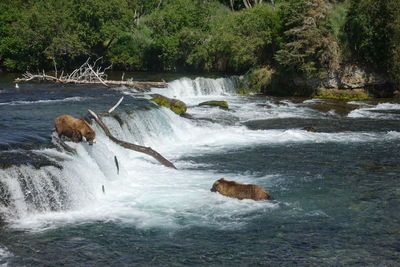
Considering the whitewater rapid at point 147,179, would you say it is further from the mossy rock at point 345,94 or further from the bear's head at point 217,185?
the mossy rock at point 345,94

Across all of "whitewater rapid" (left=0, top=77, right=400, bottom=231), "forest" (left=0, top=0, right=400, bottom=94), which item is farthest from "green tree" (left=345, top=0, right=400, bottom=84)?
"whitewater rapid" (left=0, top=77, right=400, bottom=231)

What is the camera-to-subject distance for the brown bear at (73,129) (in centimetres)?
1502

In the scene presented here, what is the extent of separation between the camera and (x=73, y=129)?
49.5 ft

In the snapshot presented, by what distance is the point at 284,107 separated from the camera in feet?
95.3

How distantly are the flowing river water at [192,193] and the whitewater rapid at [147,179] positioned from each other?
41mm

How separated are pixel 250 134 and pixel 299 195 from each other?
8.37 metres

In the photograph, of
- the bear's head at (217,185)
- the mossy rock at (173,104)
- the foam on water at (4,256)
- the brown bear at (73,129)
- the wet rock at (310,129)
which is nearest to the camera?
the foam on water at (4,256)

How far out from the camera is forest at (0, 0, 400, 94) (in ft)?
106

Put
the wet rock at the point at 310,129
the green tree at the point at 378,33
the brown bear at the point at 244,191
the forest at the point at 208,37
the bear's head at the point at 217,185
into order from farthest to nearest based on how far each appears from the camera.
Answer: the forest at the point at 208,37, the green tree at the point at 378,33, the wet rock at the point at 310,129, the bear's head at the point at 217,185, the brown bear at the point at 244,191

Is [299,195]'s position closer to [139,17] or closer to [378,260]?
[378,260]

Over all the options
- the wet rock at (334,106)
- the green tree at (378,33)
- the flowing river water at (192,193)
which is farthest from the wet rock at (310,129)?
the green tree at (378,33)

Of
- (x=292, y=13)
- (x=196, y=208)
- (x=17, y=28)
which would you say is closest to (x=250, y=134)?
(x=196, y=208)

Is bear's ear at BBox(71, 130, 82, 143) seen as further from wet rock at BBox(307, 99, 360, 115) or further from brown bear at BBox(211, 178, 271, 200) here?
wet rock at BBox(307, 99, 360, 115)

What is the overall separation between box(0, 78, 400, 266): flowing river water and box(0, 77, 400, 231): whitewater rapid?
41 millimetres
